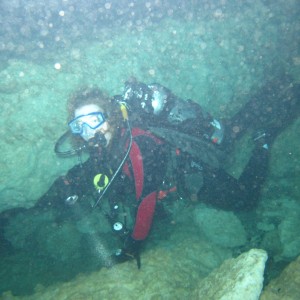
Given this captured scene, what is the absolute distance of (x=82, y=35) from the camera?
5805 millimetres

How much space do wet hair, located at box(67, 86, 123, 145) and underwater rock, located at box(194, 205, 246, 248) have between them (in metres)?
2.66

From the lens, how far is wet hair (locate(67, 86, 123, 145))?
4539 mm

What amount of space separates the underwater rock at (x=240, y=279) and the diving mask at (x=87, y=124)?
2779 millimetres

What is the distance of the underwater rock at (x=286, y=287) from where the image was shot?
2883mm

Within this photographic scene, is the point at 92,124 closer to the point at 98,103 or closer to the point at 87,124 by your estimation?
the point at 87,124

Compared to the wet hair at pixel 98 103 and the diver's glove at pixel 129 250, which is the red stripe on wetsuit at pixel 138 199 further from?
the wet hair at pixel 98 103

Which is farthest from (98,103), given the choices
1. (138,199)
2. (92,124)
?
(138,199)

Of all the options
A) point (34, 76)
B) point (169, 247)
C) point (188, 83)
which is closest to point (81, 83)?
point (34, 76)

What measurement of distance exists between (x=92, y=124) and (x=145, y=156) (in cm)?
104

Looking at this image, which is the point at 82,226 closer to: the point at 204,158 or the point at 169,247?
the point at 169,247

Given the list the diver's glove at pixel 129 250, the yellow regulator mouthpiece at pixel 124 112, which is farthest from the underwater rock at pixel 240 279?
the yellow regulator mouthpiece at pixel 124 112

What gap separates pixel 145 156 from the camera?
4.18 m

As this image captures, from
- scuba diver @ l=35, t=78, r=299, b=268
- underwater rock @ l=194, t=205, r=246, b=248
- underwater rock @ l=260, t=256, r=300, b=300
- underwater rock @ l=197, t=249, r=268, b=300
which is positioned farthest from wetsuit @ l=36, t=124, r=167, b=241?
underwater rock @ l=260, t=256, r=300, b=300

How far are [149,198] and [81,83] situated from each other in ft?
8.42
